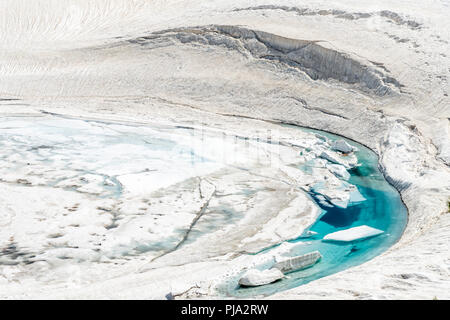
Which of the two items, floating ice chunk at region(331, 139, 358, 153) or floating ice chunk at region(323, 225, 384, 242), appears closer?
floating ice chunk at region(323, 225, 384, 242)

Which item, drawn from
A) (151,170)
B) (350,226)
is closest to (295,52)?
(151,170)

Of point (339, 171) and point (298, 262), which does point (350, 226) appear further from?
point (339, 171)

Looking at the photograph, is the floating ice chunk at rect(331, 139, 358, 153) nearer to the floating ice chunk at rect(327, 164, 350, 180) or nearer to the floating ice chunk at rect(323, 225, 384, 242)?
the floating ice chunk at rect(327, 164, 350, 180)

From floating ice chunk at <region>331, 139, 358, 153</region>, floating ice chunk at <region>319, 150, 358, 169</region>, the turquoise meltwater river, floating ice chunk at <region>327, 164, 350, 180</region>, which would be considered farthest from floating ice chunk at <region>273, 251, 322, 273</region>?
floating ice chunk at <region>331, 139, 358, 153</region>

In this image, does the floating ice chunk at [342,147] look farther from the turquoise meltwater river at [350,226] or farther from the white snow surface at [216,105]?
the turquoise meltwater river at [350,226]

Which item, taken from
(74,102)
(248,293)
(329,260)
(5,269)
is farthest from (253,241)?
(74,102)

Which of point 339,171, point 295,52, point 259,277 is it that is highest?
point 295,52
